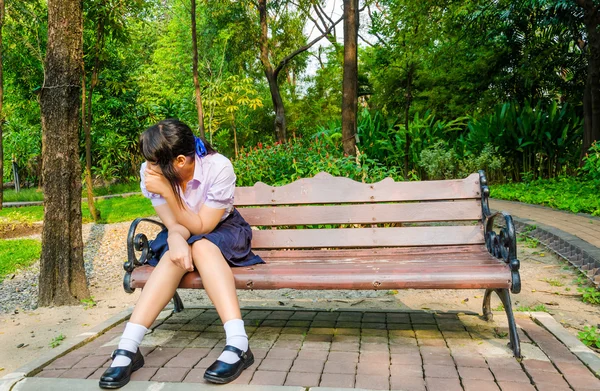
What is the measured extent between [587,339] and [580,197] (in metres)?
5.80

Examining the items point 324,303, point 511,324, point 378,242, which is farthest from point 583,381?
point 324,303

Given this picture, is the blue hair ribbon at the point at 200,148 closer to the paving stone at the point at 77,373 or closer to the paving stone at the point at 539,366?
the paving stone at the point at 77,373

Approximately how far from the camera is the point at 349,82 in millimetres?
8438

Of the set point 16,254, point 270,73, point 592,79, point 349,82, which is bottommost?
point 16,254

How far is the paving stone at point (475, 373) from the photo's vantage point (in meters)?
2.43

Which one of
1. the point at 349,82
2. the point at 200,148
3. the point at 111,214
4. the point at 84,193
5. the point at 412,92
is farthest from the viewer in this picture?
the point at 84,193

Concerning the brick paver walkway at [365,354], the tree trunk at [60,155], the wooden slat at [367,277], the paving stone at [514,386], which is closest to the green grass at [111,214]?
the tree trunk at [60,155]

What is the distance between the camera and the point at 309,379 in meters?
2.46

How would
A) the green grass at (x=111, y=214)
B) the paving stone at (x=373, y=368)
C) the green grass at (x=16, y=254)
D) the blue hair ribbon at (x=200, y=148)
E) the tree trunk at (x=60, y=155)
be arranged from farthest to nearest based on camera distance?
the green grass at (x=111, y=214) < the green grass at (x=16, y=254) < the tree trunk at (x=60, y=155) < the blue hair ribbon at (x=200, y=148) < the paving stone at (x=373, y=368)

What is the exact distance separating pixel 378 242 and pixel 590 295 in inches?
75.9

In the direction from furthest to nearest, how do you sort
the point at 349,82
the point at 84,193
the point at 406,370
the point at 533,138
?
the point at 84,193, the point at 533,138, the point at 349,82, the point at 406,370

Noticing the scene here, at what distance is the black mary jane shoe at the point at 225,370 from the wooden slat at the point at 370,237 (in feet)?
3.46

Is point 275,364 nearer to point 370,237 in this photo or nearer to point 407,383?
point 407,383

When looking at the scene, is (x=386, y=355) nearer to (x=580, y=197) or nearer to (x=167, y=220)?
(x=167, y=220)
